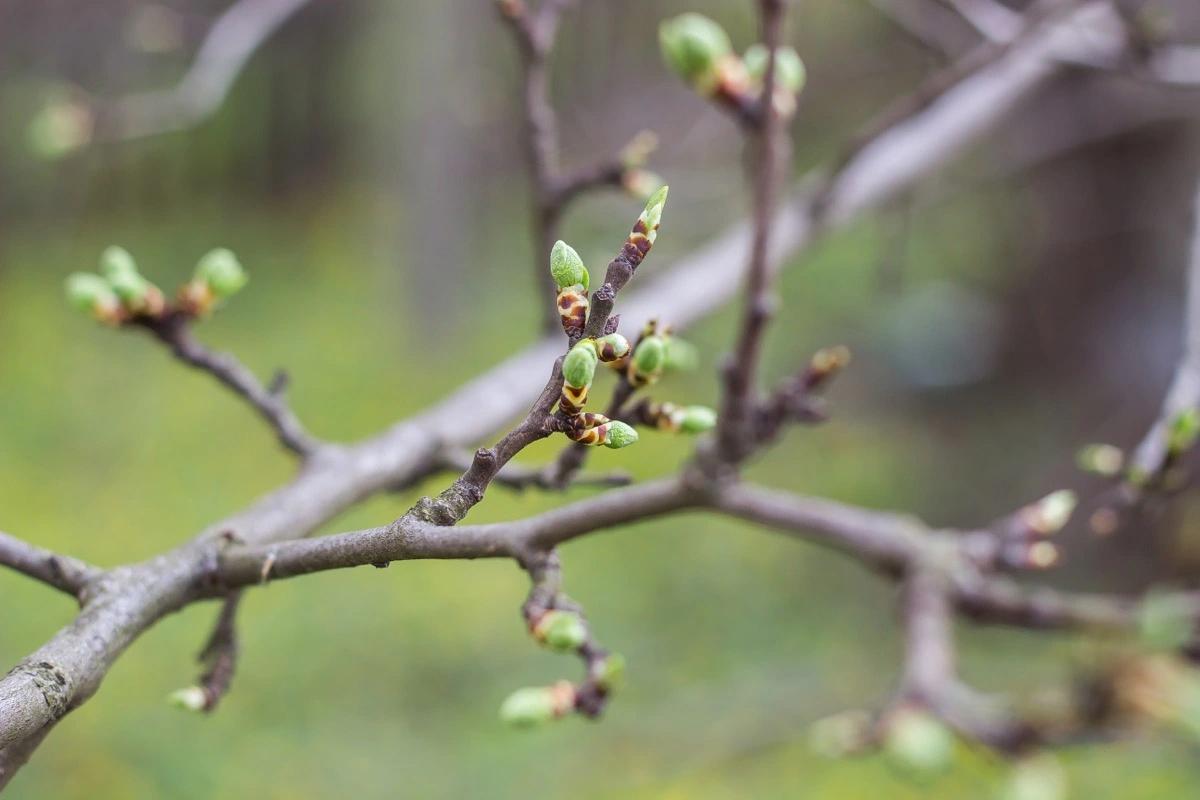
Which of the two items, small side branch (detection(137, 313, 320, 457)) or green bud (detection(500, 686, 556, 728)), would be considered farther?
small side branch (detection(137, 313, 320, 457))

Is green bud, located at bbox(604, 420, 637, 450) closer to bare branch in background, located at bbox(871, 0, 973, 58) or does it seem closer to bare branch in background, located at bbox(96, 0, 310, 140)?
bare branch in background, located at bbox(96, 0, 310, 140)

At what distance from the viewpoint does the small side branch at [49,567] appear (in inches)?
23.6

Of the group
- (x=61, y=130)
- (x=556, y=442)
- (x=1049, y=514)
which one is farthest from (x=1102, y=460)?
(x=556, y=442)

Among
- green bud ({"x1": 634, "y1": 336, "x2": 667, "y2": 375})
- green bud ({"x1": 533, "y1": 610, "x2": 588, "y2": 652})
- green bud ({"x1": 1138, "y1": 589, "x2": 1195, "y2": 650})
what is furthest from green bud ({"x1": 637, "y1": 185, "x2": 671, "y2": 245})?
green bud ({"x1": 1138, "y1": 589, "x2": 1195, "y2": 650})

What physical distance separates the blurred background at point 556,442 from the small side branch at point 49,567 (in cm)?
131

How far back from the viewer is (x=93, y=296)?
2.94ft

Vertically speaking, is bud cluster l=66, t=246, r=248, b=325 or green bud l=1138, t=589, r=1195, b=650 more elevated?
bud cluster l=66, t=246, r=248, b=325

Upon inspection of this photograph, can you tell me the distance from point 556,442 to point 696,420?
2.65 m

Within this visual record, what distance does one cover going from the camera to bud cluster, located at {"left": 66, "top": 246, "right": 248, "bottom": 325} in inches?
Result: 34.8

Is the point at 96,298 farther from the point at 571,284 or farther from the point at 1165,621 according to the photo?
the point at 1165,621

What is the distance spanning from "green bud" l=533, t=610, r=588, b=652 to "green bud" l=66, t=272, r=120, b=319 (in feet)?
1.70

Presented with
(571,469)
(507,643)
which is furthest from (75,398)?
(571,469)

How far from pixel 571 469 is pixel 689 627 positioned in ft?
7.30

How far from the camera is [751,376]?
845mm
